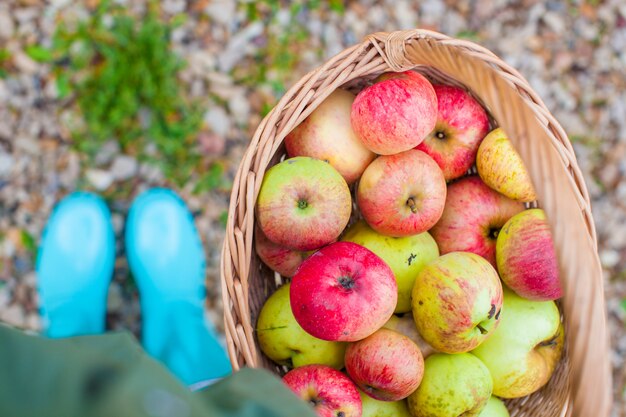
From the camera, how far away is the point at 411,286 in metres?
1.12

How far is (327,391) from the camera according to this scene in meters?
0.97

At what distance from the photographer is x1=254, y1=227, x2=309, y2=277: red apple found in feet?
3.69

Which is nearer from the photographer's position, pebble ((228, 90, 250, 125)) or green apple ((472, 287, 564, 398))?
green apple ((472, 287, 564, 398))

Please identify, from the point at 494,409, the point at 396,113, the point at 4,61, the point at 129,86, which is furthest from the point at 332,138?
the point at 4,61

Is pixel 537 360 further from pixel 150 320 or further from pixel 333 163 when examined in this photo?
pixel 150 320

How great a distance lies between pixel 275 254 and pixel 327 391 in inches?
11.3

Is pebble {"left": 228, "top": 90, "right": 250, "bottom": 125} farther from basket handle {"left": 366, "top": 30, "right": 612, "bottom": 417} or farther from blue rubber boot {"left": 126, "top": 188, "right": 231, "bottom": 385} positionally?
basket handle {"left": 366, "top": 30, "right": 612, "bottom": 417}

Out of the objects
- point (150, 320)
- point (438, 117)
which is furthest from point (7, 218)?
point (438, 117)

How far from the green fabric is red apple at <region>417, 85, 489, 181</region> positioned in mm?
672

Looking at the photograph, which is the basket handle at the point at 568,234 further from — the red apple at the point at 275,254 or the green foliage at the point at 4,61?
the green foliage at the point at 4,61

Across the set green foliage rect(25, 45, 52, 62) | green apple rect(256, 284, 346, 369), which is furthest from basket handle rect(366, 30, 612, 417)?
green foliage rect(25, 45, 52, 62)

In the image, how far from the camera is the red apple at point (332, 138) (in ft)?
3.70

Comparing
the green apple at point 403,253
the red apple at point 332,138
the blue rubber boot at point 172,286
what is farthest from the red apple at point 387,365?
the blue rubber boot at point 172,286

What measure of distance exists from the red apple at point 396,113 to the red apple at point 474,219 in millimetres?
185
